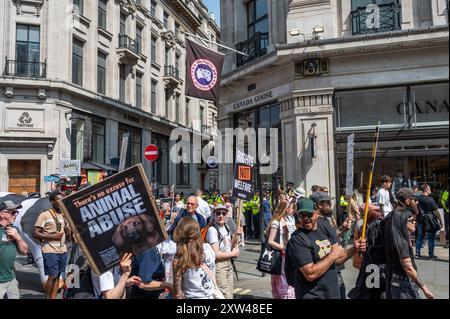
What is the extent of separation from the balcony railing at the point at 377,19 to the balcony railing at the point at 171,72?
→ 1020 inches

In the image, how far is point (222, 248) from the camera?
585cm

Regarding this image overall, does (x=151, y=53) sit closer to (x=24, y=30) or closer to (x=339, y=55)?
(x=24, y=30)

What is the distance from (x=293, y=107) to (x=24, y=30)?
18.8 metres

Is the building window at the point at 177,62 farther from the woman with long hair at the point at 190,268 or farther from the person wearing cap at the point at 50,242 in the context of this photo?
the woman with long hair at the point at 190,268

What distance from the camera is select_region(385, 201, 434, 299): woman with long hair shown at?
3.82 meters

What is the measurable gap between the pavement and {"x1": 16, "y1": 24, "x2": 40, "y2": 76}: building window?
15.9 m

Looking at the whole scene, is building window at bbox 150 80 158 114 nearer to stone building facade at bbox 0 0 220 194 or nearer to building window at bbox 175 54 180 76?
stone building facade at bbox 0 0 220 194

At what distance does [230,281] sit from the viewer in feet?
19.1

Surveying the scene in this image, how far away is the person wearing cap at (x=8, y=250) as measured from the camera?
4902 millimetres

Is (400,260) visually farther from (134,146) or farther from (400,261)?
(134,146)

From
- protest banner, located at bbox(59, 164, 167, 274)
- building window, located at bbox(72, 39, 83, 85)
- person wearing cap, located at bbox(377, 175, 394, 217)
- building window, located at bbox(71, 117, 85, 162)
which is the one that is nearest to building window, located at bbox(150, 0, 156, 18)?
building window, located at bbox(72, 39, 83, 85)

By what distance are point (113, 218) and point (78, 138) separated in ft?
78.5

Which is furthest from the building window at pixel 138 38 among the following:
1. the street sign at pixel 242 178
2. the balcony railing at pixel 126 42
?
the street sign at pixel 242 178

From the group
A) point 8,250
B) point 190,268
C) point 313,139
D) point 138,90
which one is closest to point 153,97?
point 138,90
